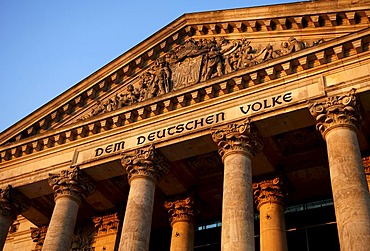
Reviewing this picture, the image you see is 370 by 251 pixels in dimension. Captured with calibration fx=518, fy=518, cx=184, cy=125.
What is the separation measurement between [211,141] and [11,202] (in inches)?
414

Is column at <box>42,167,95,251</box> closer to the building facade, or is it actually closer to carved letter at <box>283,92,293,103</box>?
the building facade

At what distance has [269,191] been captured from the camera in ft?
74.2

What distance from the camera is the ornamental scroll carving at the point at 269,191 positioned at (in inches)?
881

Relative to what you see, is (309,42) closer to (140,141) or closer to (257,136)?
(257,136)

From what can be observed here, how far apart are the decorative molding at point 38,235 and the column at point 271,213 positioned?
38.4 ft

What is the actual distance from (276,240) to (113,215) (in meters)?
9.14

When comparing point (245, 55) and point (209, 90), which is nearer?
point (209, 90)

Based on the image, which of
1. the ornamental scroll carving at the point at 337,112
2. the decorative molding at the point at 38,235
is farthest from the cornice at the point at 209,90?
the decorative molding at the point at 38,235

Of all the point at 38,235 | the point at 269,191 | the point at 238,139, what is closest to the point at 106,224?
the point at 38,235

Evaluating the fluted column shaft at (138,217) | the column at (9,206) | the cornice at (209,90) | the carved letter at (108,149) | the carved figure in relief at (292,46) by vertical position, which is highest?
the carved figure in relief at (292,46)

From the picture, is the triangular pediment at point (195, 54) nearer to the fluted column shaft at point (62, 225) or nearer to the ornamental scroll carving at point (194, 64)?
the ornamental scroll carving at point (194, 64)

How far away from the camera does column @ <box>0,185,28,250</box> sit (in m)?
24.1

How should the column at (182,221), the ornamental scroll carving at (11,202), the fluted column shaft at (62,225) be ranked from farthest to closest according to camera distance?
the ornamental scroll carving at (11,202) < the column at (182,221) < the fluted column shaft at (62,225)

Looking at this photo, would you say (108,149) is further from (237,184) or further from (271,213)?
(271,213)
